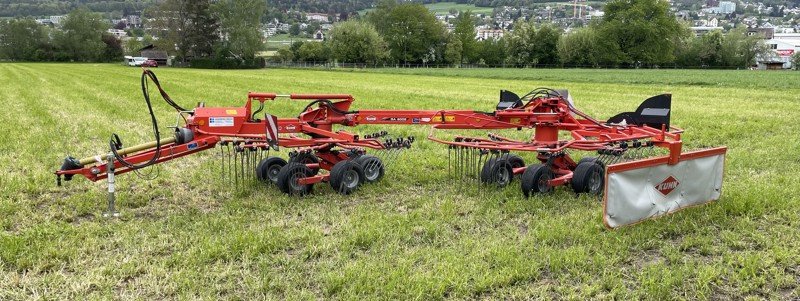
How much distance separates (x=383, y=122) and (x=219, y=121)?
1.82 meters

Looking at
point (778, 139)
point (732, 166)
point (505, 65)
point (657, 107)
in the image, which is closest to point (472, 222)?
point (657, 107)

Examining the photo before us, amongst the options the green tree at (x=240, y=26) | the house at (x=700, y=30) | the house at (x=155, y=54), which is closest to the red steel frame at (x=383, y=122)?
the green tree at (x=240, y=26)

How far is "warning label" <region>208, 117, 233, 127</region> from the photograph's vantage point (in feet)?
20.9

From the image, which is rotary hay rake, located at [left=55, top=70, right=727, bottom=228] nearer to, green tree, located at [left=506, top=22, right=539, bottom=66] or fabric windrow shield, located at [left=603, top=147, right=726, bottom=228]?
fabric windrow shield, located at [left=603, top=147, right=726, bottom=228]

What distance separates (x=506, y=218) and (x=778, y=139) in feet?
24.3

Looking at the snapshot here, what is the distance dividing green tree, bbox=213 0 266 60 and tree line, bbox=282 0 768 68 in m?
11.4

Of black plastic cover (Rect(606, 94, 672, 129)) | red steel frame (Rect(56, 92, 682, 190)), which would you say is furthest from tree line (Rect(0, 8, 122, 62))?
black plastic cover (Rect(606, 94, 672, 129))

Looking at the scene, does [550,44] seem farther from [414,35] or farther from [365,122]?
[365,122]

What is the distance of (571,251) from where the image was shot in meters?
4.64

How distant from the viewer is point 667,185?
17.9 ft

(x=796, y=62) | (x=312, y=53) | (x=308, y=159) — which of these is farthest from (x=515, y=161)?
(x=796, y=62)

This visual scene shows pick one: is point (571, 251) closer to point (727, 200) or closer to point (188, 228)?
point (727, 200)

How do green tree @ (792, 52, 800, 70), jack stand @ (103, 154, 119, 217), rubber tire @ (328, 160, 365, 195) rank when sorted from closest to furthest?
1. jack stand @ (103, 154, 119, 217)
2. rubber tire @ (328, 160, 365, 195)
3. green tree @ (792, 52, 800, 70)

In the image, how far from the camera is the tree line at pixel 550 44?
76763 millimetres
